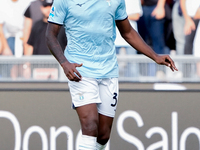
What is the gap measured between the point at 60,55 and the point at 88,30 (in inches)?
13.8

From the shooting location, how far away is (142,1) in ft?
20.6

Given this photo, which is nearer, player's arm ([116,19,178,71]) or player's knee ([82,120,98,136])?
player's knee ([82,120,98,136])

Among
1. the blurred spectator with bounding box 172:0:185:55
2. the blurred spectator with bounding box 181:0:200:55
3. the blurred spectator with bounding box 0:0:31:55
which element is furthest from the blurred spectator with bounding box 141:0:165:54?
the blurred spectator with bounding box 0:0:31:55

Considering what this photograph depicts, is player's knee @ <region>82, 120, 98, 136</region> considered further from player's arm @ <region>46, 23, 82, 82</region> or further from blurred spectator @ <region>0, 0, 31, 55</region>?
blurred spectator @ <region>0, 0, 31, 55</region>

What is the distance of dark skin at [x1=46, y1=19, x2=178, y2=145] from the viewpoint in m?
4.20

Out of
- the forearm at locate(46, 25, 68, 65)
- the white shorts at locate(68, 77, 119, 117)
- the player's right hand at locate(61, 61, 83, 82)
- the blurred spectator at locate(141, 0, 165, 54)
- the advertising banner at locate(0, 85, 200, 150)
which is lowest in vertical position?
the advertising banner at locate(0, 85, 200, 150)

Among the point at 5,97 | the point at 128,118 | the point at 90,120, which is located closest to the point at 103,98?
the point at 90,120

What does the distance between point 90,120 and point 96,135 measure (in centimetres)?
15

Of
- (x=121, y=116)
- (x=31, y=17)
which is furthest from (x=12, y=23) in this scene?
(x=121, y=116)

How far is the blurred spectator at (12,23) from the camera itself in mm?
6316

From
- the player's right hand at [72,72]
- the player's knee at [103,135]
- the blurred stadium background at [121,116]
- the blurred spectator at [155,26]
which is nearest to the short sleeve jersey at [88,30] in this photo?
the player's right hand at [72,72]

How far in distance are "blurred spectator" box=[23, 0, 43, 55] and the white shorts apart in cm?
192

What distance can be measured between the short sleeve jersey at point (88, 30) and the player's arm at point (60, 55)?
0.09 m

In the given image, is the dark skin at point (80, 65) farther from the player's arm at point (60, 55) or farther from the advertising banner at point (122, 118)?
the advertising banner at point (122, 118)
